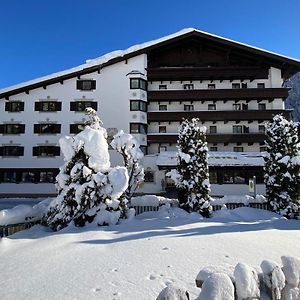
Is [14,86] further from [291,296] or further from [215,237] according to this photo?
[291,296]

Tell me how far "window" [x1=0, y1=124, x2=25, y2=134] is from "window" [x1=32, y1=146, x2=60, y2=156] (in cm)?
262

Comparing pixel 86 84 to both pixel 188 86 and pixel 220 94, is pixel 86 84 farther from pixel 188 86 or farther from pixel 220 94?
pixel 220 94

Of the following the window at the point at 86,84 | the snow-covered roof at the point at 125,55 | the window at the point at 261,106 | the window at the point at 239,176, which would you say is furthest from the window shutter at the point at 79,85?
the window at the point at 261,106

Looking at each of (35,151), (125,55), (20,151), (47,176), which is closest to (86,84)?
(125,55)

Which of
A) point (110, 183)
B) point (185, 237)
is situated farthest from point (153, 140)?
point (185, 237)

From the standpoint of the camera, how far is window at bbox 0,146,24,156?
3428 cm

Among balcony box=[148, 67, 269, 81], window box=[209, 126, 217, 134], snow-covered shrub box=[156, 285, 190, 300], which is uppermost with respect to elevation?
balcony box=[148, 67, 269, 81]

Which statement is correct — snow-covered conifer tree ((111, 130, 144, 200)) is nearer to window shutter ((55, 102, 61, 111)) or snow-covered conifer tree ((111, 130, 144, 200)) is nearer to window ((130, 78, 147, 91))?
window ((130, 78, 147, 91))

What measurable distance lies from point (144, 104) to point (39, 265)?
29.9m

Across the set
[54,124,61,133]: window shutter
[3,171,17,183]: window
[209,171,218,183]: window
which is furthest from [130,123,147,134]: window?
[3,171,17,183]: window

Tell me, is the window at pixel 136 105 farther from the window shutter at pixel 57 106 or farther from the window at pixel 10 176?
the window at pixel 10 176

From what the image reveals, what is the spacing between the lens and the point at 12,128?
113 feet

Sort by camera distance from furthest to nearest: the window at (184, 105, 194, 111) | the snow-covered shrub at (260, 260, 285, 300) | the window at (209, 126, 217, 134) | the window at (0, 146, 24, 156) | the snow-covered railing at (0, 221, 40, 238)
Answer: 1. the window at (184, 105, 194, 111)
2. the window at (209, 126, 217, 134)
3. the window at (0, 146, 24, 156)
4. the snow-covered railing at (0, 221, 40, 238)
5. the snow-covered shrub at (260, 260, 285, 300)

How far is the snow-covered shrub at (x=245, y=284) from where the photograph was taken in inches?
154
